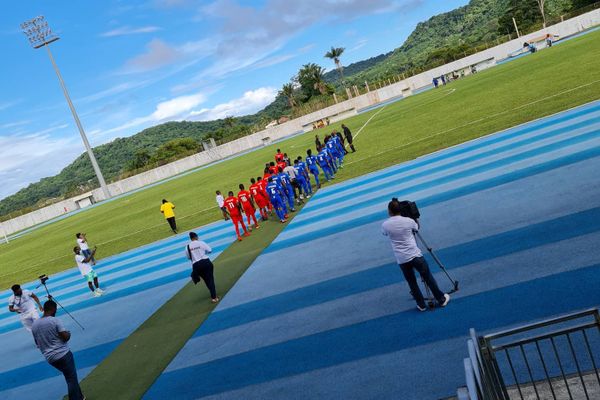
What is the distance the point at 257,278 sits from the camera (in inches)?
477

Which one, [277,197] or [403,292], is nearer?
[403,292]

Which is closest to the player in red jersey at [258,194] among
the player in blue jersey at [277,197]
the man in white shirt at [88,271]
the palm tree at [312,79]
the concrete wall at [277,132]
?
the player in blue jersey at [277,197]

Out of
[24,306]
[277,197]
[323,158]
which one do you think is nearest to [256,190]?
[277,197]

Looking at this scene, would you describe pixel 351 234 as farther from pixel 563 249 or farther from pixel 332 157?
pixel 332 157

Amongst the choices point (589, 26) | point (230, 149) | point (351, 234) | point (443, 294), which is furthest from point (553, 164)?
point (589, 26)

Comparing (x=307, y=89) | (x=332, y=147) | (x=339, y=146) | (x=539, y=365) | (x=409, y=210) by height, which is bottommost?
(x=539, y=365)

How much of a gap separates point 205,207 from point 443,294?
2036 centimetres

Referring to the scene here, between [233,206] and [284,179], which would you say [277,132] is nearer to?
[284,179]

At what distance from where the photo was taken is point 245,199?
16.8 metres

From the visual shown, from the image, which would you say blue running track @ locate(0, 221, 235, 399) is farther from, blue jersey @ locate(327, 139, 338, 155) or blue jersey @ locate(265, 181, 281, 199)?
blue jersey @ locate(327, 139, 338, 155)

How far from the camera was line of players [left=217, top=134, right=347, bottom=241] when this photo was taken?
55.4ft

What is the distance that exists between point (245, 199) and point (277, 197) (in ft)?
3.24

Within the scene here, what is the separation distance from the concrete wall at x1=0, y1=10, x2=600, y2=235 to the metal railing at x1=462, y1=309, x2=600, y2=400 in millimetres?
60610

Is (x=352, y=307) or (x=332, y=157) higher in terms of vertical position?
(x=332, y=157)
